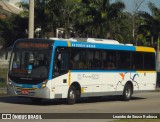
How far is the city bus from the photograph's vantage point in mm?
22391

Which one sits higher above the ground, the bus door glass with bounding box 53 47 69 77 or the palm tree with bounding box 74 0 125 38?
the palm tree with bounding box 74 0 125 38

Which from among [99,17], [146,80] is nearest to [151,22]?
[99,17]

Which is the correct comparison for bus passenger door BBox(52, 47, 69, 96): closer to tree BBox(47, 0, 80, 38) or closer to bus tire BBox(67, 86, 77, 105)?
bus tire BBox(67, 86, 77, 105)

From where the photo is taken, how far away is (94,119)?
1728cm

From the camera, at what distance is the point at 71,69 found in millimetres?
23484

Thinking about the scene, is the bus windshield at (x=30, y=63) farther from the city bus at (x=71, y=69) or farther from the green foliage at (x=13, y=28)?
the green foliage at (x=13, y=28)

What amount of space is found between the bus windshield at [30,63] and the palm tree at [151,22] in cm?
3100

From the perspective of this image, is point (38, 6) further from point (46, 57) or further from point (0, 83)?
point (46, 57)

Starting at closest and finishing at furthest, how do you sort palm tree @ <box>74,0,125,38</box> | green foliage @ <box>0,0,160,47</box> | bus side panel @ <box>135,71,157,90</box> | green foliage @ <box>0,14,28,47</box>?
bus side panel @ <box>135,71,157,90</box>
green foliage @ <box>0,0,160,47</box>
palm tree @ <box>74,0,125,38</box>
green foliage @ <box>0,14,28,47</box>

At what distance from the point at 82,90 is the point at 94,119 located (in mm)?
6999

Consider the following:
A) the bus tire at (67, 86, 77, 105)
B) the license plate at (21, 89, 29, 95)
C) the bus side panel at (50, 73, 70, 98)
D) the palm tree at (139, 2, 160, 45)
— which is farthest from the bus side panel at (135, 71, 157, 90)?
the palm tree at (139, 2, 160, 45)

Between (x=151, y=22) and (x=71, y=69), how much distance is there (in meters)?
30.4

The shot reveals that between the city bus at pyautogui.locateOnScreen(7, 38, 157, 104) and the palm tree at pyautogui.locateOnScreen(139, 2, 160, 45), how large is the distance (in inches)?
972

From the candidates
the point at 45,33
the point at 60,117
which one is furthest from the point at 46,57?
the point at 45,33
